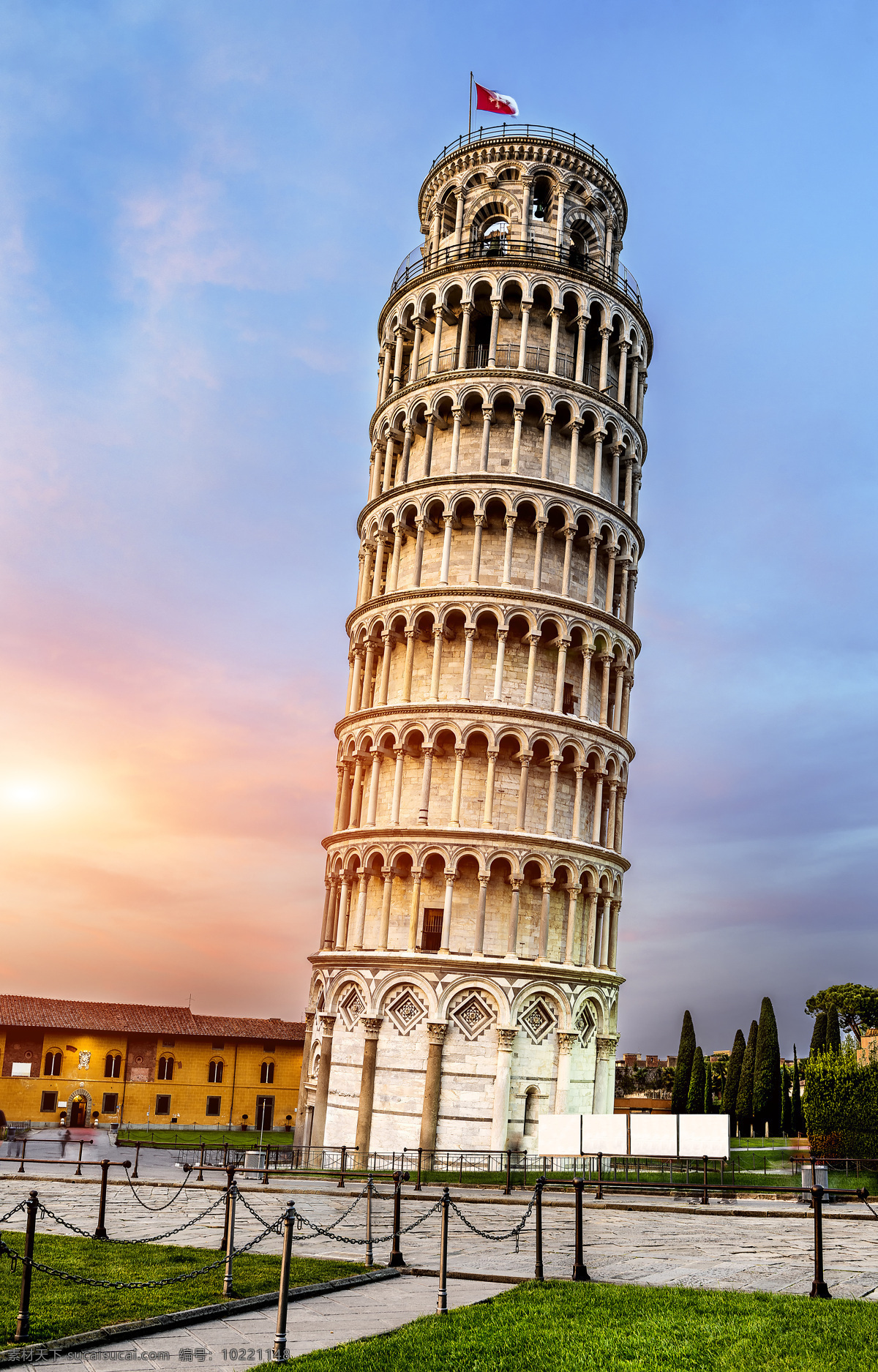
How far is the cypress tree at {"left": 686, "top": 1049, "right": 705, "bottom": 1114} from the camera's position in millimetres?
66250

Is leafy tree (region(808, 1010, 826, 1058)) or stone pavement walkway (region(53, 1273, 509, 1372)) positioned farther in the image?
leafy tree (region(808, 1010, 826, 1058))

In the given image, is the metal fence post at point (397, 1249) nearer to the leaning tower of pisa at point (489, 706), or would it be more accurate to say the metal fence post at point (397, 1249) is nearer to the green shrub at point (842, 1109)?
the leaning tower of pisa at point (489, 706)

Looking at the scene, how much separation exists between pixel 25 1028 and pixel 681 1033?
133 ft

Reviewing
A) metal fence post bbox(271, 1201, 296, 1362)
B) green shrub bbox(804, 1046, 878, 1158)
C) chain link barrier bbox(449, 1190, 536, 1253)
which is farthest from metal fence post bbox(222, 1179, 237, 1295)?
green shrub bbox(804, 1046, 878, 1158)

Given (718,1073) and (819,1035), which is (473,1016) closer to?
(819,1035)

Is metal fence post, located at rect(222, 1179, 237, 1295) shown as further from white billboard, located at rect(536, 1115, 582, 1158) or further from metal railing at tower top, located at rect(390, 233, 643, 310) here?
metal railing at tower top, located at rect(390, 233, 643, 310)

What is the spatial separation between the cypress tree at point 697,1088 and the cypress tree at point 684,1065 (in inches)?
17.3

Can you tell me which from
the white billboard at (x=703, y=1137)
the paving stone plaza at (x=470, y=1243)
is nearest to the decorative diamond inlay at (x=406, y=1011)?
the paving stone plaza at (x=470, y=1243)

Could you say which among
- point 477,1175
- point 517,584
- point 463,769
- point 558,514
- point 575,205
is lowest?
point 477,1175

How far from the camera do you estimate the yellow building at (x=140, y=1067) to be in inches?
2653

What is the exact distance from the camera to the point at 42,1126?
6569 cm

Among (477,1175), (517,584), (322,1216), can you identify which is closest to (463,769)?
(517,584)

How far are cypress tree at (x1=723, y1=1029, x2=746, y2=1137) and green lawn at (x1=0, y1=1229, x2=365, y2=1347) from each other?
56687 mm

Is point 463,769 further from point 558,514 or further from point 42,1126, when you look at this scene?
point 42,1126
